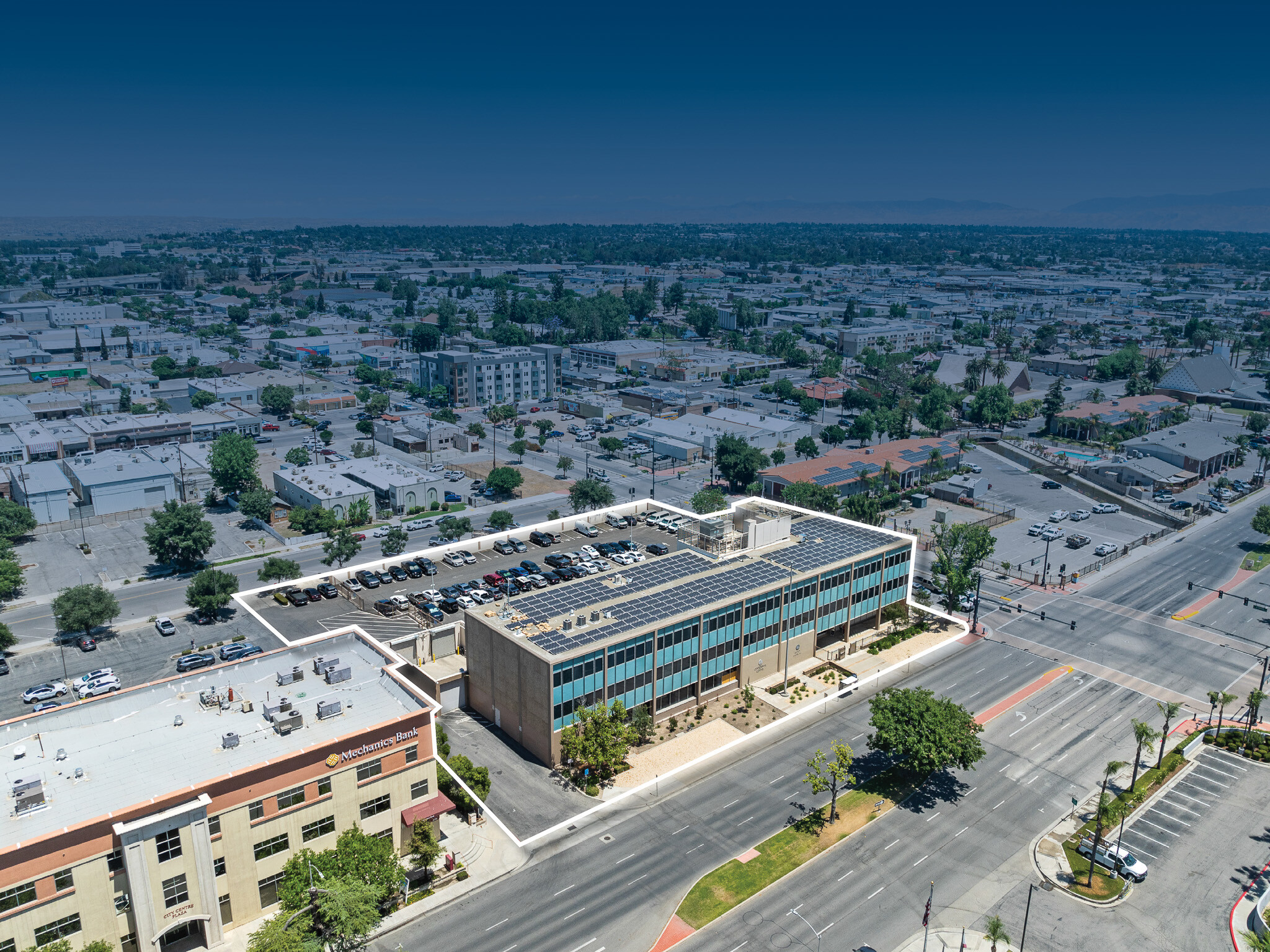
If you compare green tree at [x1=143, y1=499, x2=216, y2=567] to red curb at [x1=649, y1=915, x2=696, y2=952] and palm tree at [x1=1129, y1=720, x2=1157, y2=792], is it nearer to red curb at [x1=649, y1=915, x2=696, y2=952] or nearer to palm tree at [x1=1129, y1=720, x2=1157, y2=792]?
red curb at [x1=649, y1=915, x2=696, y2=952]

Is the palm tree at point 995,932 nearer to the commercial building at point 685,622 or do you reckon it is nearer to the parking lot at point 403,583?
the commercial building at point 685,622

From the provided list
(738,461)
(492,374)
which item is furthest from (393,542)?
(492,374)

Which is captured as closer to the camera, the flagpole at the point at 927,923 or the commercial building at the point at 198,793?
the commercial building at the point at 198,793

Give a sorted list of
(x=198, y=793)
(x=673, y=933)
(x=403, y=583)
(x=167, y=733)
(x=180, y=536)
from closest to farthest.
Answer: (x=198, y=793)
(x=673, y=933)
(x=167, y=733)
(x=403, y=583)
(x=180, y=536)

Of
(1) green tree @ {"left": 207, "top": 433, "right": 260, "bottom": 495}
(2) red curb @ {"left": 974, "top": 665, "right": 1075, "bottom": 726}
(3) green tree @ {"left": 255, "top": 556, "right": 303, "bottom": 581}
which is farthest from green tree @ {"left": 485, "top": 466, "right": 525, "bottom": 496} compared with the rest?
(2) red curb @ {"left": 974, "top": 665, "right": 1075, "bottom": 726}

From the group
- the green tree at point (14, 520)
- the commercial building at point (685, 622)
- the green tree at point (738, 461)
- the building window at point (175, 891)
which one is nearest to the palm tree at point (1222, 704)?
the commercial building at point (685, 622)

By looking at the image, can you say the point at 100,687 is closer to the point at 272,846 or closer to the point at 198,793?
the point at 272,846
